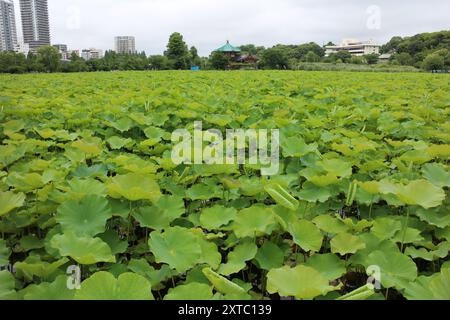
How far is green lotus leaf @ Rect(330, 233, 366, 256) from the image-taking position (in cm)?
123

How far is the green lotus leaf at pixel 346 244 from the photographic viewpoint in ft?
4.02

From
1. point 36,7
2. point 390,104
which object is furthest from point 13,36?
point 390,104

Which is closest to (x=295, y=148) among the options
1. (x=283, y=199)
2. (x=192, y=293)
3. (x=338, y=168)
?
(x=338, y=168)

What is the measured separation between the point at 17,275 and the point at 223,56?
3283 centimetres

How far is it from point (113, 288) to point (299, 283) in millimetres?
487

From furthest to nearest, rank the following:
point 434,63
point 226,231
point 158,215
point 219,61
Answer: point 219,61, point 434,63, point 226,231, point 158,215

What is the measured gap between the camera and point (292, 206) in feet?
4.48

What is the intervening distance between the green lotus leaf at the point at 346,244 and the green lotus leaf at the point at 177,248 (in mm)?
446

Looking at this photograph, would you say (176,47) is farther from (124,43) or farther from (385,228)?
(385,228)

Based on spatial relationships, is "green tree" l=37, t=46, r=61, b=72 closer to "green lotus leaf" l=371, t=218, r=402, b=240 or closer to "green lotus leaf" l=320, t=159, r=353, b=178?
"green lotus leaf" l=320, t=159, r=353, b=178

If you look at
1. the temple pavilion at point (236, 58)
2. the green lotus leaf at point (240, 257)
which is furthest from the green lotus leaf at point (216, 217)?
the temple pavilion at point (236, 58)

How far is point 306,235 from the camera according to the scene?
1316 millimetres

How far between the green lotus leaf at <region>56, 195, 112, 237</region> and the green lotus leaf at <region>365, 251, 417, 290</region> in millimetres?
906

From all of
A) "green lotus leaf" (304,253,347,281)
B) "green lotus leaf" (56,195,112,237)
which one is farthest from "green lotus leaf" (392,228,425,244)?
"green lotus leaf" (56,195,112,237)
